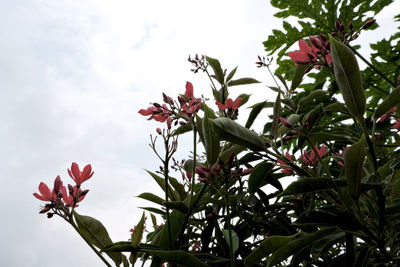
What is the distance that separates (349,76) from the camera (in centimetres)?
82

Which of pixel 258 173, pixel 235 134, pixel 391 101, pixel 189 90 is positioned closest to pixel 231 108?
pixel 189 90

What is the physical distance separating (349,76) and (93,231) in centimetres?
87

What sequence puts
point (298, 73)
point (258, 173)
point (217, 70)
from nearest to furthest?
point (258, 173), point (298, 73), point (217, 70)

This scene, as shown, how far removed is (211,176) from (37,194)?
600 millimetres

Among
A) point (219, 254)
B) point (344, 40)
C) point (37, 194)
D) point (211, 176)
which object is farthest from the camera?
point (219, 254)

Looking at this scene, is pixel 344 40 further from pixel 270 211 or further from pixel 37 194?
pixel 37 194

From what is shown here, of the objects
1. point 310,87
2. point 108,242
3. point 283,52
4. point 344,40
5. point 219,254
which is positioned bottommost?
point 219,254

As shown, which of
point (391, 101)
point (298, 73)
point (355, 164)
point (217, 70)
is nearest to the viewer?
point (355, 164)

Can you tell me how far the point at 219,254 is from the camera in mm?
1396

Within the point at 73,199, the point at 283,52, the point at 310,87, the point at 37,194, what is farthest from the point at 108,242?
the point at 283,52

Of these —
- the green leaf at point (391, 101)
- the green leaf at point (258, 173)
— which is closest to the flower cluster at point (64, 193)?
the green leaf at point (258, 173)

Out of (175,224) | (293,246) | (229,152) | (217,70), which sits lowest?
(293,246)

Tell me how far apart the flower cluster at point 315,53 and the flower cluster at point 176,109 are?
15.4 inches

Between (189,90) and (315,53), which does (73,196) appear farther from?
(315,53)
